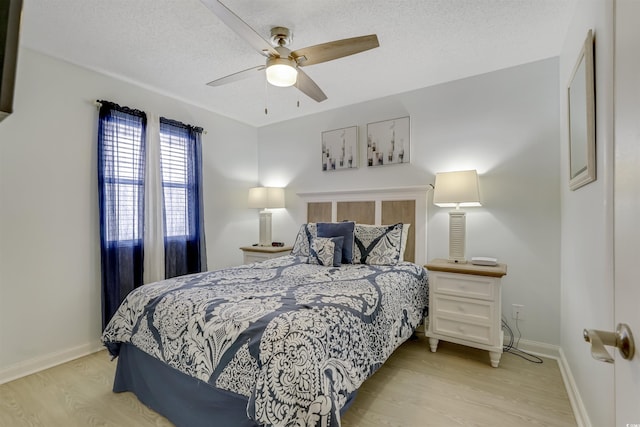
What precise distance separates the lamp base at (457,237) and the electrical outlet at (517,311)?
2.05ft

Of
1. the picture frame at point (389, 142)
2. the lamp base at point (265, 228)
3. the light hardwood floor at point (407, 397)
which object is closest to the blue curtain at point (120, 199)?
the light hardwood floor at point (407, 397)

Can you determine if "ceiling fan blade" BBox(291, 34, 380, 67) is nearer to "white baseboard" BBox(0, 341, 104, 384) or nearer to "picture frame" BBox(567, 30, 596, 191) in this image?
"picture frame" BBox(567, 30, 596, 191)

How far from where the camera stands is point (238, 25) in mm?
1659

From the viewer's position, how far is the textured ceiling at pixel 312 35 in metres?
1.98

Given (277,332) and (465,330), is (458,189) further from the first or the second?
(277,332)

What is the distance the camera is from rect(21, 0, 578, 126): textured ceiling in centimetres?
198

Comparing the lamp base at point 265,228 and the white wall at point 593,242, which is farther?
the lamp base at point 265,228

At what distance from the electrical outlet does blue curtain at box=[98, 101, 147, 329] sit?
11.9ft

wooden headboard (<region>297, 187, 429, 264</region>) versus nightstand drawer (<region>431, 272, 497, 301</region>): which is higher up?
wooden headboard (<region>297, 187, 429, 264</region>)

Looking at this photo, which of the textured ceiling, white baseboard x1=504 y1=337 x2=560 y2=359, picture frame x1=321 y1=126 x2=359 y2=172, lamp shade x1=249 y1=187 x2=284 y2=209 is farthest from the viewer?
lamp shade x1=249 y1=187 x2=284 y2=209

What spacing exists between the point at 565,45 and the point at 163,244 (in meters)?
4.06

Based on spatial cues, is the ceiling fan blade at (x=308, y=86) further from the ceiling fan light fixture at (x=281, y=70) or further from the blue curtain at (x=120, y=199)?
the blue curtain at (x=120, y=199)

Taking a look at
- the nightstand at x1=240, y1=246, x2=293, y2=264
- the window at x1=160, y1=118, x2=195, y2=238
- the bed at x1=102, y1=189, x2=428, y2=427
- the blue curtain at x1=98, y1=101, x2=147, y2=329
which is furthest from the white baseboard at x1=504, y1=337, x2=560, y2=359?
the blue curtain at x1=98, y1=101, x2=147, y2=329

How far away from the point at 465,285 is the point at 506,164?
4.00ft
